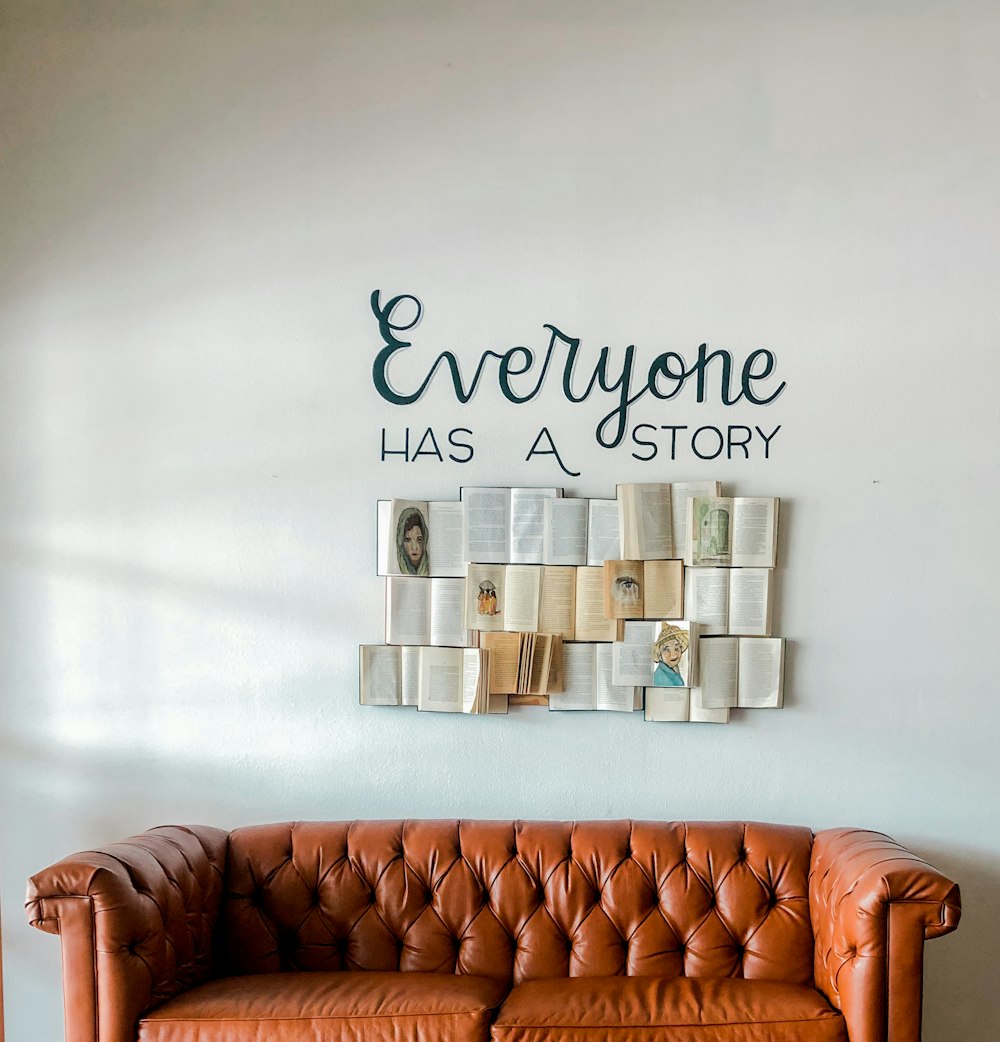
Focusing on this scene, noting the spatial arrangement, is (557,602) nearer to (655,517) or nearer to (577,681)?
(577,681)

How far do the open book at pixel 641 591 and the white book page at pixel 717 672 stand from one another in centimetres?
14

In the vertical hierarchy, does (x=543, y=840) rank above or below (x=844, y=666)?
below

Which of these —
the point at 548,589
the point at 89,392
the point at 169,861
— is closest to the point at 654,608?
the point at 548,589

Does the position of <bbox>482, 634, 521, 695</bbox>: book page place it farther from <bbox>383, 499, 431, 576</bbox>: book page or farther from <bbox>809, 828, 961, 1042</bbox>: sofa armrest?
<bbox>809, 828, 961, 1042</bbox>: sofa armrest

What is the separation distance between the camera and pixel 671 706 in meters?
3.23

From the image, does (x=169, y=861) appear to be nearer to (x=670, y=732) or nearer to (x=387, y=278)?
(x=670, y=732)

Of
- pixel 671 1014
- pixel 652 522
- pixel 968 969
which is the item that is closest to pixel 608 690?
pixel 652 522

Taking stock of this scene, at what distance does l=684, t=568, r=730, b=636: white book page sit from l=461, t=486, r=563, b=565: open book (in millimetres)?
470

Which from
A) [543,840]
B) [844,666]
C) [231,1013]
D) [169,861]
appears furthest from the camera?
[844,666]

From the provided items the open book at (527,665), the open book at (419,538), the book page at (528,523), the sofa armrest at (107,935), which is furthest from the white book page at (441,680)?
the sofa armrest at (107,935)

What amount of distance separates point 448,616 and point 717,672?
0.81 meters

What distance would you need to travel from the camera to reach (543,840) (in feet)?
9.85

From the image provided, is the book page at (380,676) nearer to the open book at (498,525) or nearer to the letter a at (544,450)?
the open book at (498,525)

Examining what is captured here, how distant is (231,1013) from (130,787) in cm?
100
